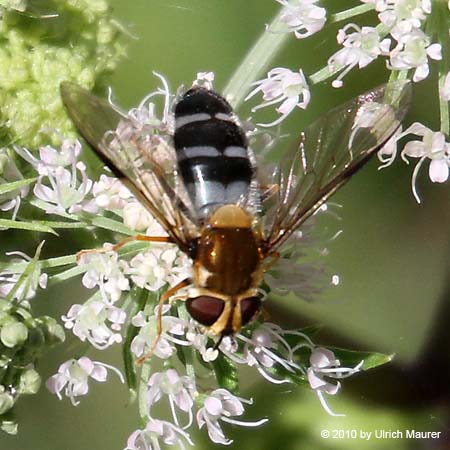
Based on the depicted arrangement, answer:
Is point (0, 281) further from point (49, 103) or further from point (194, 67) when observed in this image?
point (194, 67)

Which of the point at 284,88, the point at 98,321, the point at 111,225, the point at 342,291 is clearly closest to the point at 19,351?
the point at 98,321

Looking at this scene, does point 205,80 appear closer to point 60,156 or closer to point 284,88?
point 284,88

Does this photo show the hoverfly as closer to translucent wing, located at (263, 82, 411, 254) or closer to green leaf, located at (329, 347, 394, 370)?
translucent wing, located at (263, 82, 411, 254)

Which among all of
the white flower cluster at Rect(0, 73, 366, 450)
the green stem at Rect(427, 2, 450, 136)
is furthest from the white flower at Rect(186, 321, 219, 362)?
the green stem at Rect(427, 2, 450, 136)

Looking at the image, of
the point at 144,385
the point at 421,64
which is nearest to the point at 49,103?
the point at 144,385

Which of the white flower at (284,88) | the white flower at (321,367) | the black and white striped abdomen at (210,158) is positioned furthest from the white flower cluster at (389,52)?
the white flower at (321,367)

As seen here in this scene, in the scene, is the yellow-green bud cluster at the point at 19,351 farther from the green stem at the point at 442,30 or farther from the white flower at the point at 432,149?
Result: the green stem at the point at 442,30
